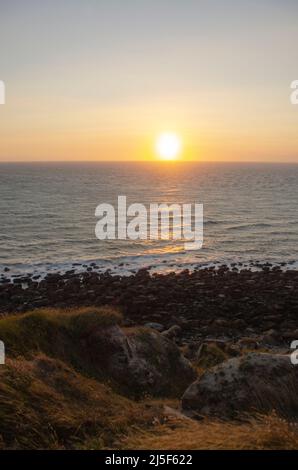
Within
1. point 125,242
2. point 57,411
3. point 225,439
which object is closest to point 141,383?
point 57,411

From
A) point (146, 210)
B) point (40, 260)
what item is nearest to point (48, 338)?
point (40, 260)

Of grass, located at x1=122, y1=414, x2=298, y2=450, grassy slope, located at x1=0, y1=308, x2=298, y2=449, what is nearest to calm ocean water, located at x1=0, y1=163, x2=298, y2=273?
grassy slope, located at x1=0, y1=308, x2=298, y2=449

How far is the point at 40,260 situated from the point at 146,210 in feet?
140

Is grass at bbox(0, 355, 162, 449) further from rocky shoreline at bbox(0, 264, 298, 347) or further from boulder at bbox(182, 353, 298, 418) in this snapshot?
rocky shoreline at bbox(0, 264, 298, 347)

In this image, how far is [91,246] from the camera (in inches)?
1805

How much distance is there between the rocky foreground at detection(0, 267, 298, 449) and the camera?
682 centimetres

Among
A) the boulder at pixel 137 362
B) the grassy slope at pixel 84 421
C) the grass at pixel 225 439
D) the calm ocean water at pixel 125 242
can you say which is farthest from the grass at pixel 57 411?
the calm ocean water at pixel 125 242

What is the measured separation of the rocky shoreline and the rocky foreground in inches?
7.3

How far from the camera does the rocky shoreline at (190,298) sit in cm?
2350

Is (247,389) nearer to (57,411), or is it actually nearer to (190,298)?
(57,411)

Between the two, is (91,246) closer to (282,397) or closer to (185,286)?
(185,286)

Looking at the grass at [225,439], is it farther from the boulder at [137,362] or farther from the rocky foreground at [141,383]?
the boulder at [137,362]

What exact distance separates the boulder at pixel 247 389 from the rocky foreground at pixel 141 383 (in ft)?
0.07

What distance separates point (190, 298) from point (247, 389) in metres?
19.1
